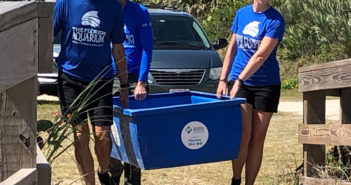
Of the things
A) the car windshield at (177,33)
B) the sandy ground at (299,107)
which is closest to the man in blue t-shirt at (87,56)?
the car windshield at (177,33)

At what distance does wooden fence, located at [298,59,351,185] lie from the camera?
5.66 metres

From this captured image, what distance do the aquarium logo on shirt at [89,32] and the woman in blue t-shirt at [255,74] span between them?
1.20 meters

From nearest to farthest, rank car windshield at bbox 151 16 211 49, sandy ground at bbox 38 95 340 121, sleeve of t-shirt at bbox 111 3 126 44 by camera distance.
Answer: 1. sleeve of t-shirt at bbox 111 3 126 44
2. car windshield at bbox 151 16 211 49
3. sandy ground at bbox 38 95 340 121

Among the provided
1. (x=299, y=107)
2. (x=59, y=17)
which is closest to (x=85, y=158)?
(x=59, y=17)

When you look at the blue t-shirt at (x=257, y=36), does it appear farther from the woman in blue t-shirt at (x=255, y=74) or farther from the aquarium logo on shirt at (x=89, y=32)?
the aquarium logo on shirt at (x=89, y=32)

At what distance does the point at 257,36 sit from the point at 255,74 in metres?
0.32

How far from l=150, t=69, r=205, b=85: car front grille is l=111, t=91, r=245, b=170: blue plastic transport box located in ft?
19.6

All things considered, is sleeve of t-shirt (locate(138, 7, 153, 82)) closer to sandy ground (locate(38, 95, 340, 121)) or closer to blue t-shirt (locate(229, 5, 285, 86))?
blue t-shirt (locate(229, 5, 285, 86))

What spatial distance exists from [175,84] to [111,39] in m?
6.20

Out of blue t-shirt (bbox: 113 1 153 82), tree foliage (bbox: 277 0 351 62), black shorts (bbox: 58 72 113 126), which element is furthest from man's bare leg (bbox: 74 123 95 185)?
tree foliage (bbox: 277 0 351 62)

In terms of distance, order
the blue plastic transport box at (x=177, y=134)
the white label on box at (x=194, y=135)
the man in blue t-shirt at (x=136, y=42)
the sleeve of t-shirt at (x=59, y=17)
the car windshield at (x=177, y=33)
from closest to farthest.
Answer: the blue plastic transport box at (x=177, y=134) → the white label on box at (x=194, y=135) → the sleeve of t-shirt at (x=59, y=17) → the man in blue t-shirt at (x=136, y=42) → the car windshield at (x=177, y=33)

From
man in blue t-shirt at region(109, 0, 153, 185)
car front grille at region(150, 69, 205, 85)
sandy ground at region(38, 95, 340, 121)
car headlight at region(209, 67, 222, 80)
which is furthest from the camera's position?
sandy ground at region(38, 95, 340, 121)

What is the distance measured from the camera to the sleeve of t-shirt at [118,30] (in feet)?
19.0

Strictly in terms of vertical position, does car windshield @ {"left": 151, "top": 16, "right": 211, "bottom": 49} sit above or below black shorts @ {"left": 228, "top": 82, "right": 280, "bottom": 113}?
above
